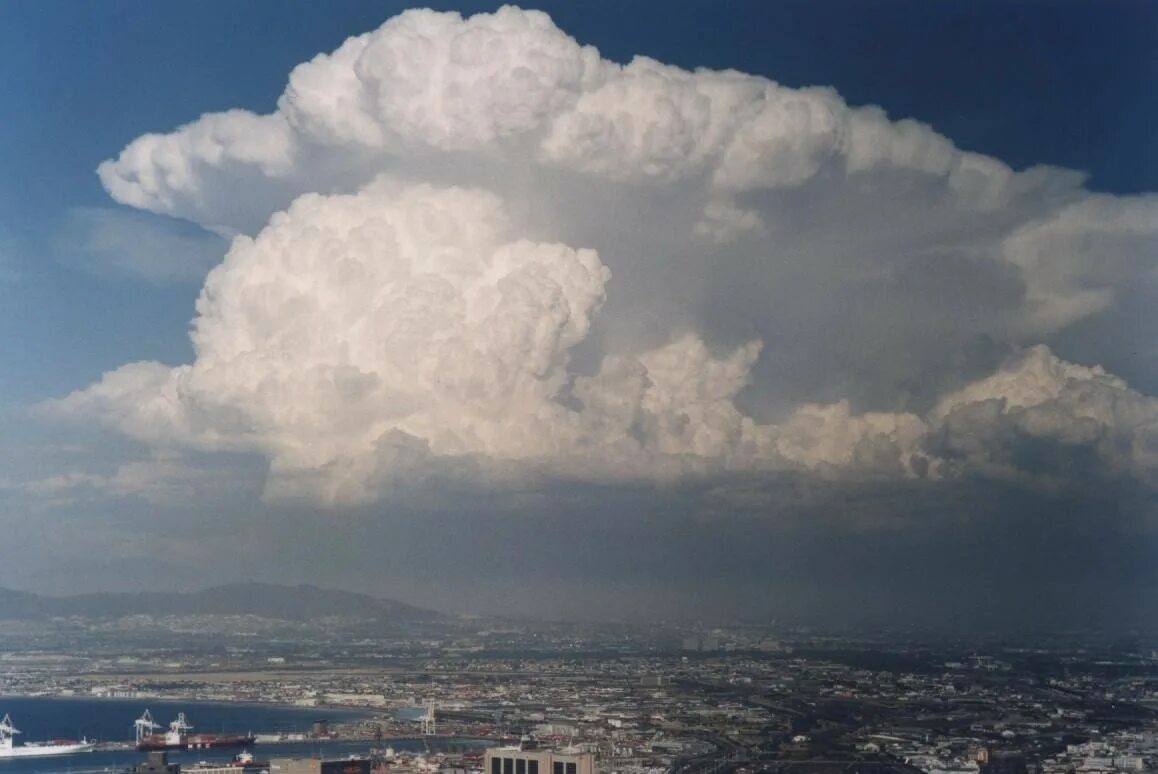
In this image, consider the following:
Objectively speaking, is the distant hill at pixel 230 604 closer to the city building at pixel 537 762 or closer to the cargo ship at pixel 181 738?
the cargo ship at pixel 181 738

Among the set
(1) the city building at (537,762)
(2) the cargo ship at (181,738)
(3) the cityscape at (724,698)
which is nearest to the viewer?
(1) the city building at (537,762)

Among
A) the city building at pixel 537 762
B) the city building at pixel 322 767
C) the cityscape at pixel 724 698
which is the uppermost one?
the cityscape at pixel 724 698

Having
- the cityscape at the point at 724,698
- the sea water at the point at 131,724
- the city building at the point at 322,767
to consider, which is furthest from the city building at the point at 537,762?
the sea water at the point at 131,724

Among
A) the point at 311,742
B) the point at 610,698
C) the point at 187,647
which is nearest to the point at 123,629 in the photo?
the point at 187,647

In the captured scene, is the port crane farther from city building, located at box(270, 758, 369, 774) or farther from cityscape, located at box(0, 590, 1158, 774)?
city building, located at box(270, 758, 369, 774)

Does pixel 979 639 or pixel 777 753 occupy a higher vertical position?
pixel 979 639

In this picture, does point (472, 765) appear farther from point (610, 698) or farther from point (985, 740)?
point (985, 740)

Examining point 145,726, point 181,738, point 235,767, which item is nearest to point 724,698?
point 235,767
